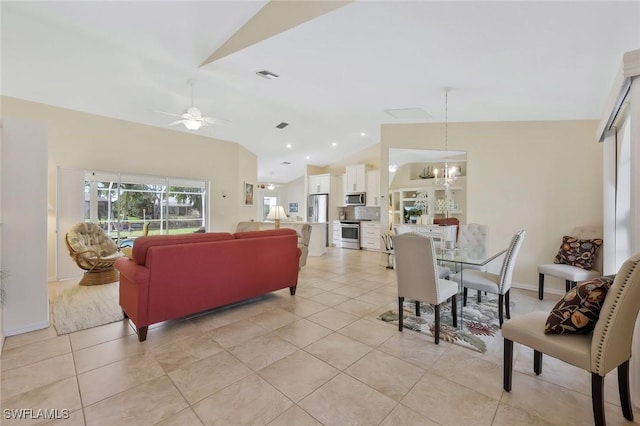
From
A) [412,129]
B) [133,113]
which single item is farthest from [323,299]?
[133,113]

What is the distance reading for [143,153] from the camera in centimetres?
572

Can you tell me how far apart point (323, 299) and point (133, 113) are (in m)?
5.00

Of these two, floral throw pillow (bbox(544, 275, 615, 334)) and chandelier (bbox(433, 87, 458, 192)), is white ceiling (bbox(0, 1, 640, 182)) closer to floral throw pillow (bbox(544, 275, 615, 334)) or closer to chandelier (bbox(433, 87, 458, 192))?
chandelier (bbox(433, 87, 458, 192))

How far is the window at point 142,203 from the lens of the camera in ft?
17.0

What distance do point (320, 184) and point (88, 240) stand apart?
6442mm

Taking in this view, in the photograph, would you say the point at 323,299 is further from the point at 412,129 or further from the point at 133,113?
the point at 133,113

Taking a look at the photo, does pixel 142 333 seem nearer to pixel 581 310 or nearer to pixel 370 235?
pixel 581 310

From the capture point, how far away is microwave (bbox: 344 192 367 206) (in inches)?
336

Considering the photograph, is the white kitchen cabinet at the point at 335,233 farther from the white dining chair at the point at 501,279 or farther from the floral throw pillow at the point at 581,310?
the floral throw pillow at the point at 581,310

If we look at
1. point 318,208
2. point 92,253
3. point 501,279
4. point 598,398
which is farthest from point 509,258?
point 318,208

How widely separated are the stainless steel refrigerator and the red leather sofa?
565cm

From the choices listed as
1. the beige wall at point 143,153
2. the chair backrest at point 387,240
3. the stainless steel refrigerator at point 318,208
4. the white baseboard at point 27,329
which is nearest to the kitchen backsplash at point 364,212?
the stainless steel refrigerator at point 318,208

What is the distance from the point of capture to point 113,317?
10.2 ft

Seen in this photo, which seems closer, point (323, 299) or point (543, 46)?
point (543, 46)
